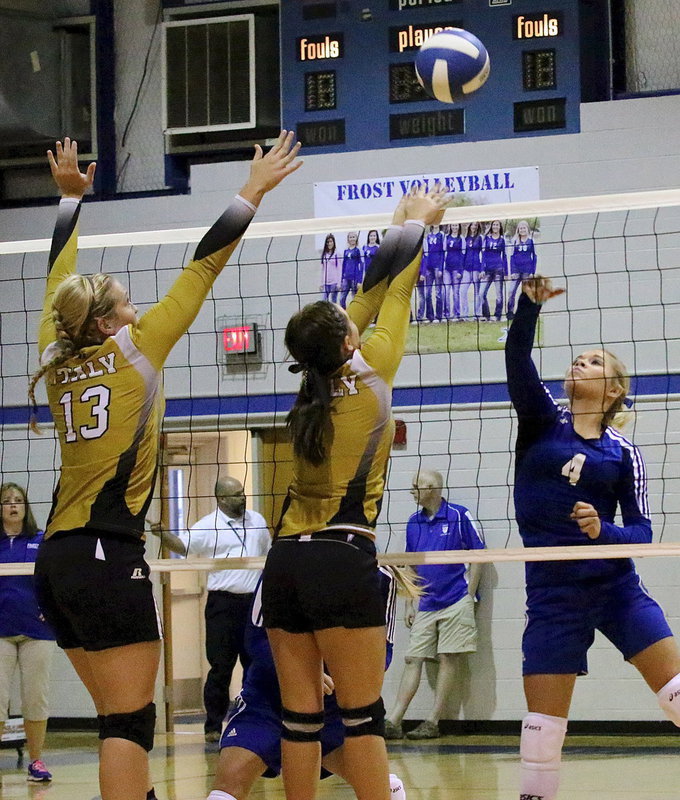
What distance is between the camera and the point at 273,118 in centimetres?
1127

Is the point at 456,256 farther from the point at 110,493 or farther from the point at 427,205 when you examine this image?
the point at 110,493

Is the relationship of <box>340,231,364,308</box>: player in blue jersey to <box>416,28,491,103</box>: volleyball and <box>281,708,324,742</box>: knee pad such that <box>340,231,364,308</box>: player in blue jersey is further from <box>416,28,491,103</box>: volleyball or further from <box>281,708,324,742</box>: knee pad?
<box>281,708,324,742</box>: knee pad

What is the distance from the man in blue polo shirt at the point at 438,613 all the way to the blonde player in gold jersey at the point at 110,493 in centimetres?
589

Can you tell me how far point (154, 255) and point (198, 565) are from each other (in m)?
5.92

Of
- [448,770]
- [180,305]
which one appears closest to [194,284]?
[180,305]

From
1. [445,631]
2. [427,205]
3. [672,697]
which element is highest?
[427,205]

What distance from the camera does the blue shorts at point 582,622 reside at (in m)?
4.80

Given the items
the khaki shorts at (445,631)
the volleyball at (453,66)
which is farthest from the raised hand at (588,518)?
the khaki shorts at (445,631)

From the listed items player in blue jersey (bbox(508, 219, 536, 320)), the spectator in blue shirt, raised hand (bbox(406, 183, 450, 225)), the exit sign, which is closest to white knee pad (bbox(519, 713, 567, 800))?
raised hand (bbox(406, 183, 450, 225))

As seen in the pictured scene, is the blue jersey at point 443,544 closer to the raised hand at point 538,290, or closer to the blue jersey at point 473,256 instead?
the blue jersey at point 473,256

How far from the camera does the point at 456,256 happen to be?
9.95 meters

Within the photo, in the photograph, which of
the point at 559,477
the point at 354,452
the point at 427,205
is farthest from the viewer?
the point at 559,477

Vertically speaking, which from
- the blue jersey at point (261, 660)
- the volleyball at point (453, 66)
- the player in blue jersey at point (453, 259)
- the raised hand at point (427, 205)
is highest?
the volleyball at point (453, 66)

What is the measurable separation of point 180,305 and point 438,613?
6.40m
